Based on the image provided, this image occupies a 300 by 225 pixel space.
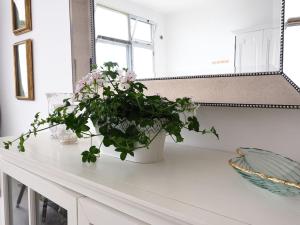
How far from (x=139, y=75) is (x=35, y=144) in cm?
45

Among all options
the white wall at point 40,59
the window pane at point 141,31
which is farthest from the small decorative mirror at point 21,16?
the window pane at point 141,31

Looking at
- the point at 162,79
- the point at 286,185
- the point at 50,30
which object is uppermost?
the point at 50,30

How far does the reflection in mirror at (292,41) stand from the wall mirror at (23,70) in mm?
1414

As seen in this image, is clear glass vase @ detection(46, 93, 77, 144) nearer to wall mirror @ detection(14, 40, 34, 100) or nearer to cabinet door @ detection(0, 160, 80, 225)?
cabinet door @ detection(0, 160, 80, 225)

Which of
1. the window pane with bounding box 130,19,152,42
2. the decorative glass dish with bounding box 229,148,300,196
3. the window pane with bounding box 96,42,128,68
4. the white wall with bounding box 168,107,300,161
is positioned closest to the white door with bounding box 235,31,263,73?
the white wall with bounding box 168,107,300,161

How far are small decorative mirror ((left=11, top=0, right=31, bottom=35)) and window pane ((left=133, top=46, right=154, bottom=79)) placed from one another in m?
0.93

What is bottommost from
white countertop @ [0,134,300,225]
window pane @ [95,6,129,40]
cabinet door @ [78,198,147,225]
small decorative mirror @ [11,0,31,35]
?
cabinet door @ [78,198,147,225]

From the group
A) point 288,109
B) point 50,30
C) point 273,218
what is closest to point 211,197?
point 273,218

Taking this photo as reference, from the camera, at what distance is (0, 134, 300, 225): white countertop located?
15.0 inches

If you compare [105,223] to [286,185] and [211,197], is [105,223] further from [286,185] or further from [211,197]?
[286,185]

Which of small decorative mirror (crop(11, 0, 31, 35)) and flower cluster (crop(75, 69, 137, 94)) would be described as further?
small decorative mirror (crop(11, 0, 31, 35))

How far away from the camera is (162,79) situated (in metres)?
0.88

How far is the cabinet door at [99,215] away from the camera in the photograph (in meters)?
0.47

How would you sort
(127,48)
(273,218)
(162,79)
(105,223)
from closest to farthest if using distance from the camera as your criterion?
(273,218) → (105,223) → (162,79) → (127,48)
